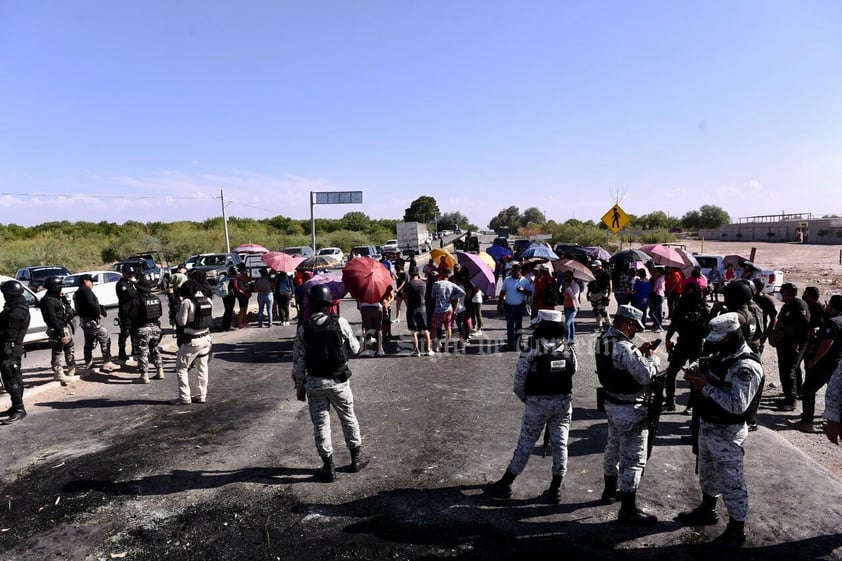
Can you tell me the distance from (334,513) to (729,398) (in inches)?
128

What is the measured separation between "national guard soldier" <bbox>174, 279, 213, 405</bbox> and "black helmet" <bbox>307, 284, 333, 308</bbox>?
2921mm

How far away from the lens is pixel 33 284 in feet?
63.9

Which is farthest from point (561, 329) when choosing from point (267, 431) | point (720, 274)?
point (720, 274)

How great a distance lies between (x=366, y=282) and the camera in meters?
9.76

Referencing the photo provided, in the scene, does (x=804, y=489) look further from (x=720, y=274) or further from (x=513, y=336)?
(x=720, y=274)

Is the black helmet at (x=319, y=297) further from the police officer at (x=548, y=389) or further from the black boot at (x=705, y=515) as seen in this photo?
the black boot at (x=705, y=515)

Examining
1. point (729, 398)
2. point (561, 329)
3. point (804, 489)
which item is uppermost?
point (561, 329)

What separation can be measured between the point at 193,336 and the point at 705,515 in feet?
21.1

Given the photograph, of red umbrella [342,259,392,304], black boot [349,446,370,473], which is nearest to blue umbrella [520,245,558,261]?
red umbrella [342,259,392,304]

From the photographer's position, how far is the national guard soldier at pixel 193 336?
722 centimetres

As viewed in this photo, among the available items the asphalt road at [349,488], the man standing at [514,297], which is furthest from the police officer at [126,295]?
the man standing at [514,297]

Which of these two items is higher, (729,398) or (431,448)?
(729,398)

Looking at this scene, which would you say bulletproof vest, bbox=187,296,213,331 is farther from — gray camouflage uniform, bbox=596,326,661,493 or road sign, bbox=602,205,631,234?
road sign, bbox=602,205,631,234

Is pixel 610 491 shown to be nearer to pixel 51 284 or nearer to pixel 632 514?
pixel 632 514
